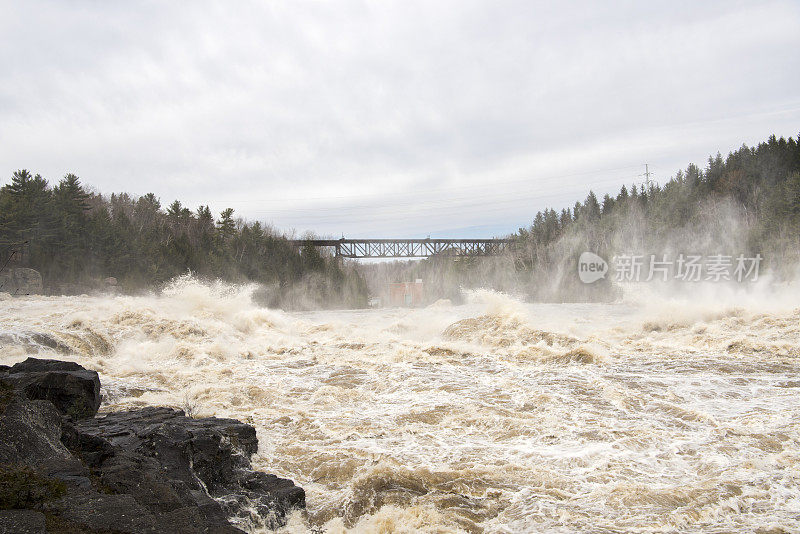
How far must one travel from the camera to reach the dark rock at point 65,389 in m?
7.37

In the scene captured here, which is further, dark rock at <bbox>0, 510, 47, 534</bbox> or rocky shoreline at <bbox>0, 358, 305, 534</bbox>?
rocky shoreline at <bbox>0, 358, 305, 534</bbox>

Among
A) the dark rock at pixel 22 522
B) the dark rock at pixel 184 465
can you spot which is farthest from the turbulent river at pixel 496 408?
the dark rock at pixel 22 522

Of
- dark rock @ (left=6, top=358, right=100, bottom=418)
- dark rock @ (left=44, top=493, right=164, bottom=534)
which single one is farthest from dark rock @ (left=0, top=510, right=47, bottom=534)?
dark rock @ (left=6, top=358, right=100, bottom=418)

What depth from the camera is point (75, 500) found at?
12.7 feet

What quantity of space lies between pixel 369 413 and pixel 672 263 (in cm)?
4815

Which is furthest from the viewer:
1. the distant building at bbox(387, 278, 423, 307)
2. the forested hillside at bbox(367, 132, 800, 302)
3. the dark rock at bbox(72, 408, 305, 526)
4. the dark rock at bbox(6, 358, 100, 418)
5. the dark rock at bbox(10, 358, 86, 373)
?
A: the distant building at bbox(387, 278, 423, 307)

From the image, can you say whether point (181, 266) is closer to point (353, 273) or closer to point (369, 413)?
point (353, 273)

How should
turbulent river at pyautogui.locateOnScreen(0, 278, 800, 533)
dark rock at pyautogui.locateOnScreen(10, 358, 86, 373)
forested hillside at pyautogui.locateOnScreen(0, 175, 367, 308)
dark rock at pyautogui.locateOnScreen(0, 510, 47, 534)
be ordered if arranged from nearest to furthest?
dark rock at pyautogui.locateOnScreen(0, 510, 47, 534), turbulent river at pyautogui.locateOnScreen(0, 278, 800, 533), dark rock at pyautogui.locateOnScreen(10, 358, 86, 373), forested hillside at pyautogui.locateOnScreen(0, 175, 367, 308)

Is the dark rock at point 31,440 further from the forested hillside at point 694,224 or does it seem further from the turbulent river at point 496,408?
the forested hillside at point 694,224

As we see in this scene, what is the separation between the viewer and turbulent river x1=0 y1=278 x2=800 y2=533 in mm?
5812

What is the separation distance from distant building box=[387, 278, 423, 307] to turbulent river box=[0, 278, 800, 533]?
5645 centimetres

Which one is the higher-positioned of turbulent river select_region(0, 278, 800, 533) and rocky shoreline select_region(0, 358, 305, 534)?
rocky shoreline select_region(0, 358, 305, 534)

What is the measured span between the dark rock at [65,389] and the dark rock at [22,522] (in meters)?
4.58

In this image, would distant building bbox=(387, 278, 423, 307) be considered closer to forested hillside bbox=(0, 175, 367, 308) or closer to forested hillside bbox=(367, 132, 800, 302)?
forested hillside bbox=(367, 132, 800, 302)
